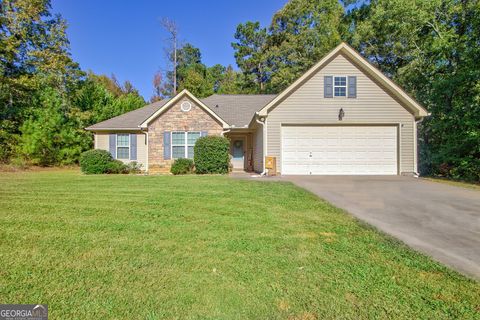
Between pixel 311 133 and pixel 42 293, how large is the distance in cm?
1264

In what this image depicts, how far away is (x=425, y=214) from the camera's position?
19.9ft

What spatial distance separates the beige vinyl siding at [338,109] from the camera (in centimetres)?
1363

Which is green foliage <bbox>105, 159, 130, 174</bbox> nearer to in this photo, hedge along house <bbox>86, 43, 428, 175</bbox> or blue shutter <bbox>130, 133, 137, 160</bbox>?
blue shutter <bbox>130, 133, 137, 160</bbox>

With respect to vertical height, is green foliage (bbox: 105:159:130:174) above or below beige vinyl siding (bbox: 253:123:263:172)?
below

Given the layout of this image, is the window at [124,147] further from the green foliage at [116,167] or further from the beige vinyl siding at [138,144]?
the green foliage at [116,167]

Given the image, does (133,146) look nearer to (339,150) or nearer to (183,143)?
(183,143)

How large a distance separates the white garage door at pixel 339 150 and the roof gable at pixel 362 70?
1256mm

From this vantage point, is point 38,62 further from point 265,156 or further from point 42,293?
point 42,293

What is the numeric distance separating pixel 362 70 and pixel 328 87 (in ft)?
6.08

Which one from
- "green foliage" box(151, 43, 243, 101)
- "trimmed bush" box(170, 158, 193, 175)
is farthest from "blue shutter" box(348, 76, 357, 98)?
"green foliage" box(151, 43, 243, 101)

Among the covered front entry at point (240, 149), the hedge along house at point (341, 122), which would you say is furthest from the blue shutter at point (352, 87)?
the covered front entry at point (240, 149)

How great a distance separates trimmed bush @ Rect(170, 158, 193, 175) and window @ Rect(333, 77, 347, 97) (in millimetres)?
8227

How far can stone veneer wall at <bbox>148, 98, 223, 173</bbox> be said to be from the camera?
52.9 ft

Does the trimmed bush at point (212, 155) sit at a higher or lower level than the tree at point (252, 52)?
lower
